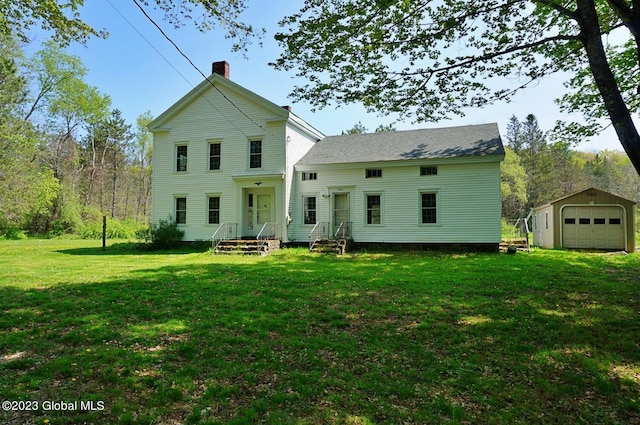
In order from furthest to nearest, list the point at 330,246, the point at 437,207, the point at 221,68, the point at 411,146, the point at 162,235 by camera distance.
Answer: the point at 221,68, the point at 411,146, the point at 162,235, the point at 437,207, the point at 330,246

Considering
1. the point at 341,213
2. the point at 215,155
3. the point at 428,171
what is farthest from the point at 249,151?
the point at 428,171

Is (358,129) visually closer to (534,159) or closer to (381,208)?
(534,159)

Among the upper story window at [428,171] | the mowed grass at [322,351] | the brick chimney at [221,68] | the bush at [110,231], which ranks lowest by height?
the mowed grass at [322,351]

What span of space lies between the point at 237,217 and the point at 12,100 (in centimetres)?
1703

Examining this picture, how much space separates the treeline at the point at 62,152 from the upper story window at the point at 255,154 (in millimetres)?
15602

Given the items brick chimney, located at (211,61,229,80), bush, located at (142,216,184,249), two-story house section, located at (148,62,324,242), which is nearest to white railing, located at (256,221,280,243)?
two-story house section, located at (148,62,324,242)

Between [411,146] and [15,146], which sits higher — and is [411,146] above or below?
below

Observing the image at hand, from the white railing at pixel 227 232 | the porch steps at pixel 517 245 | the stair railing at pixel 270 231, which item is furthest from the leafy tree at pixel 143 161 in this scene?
the porch steps at pixel 517 245

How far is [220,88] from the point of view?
17922 mm

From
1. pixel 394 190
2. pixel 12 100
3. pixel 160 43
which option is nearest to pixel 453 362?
pixel 160 43

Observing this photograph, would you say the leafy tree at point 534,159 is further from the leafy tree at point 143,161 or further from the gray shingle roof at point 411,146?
the leafy tree at point 143,161

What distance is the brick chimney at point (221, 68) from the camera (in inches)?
731

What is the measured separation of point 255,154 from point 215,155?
2220 mm

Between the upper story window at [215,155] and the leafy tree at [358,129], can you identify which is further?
the leafy tree at [358,129]
